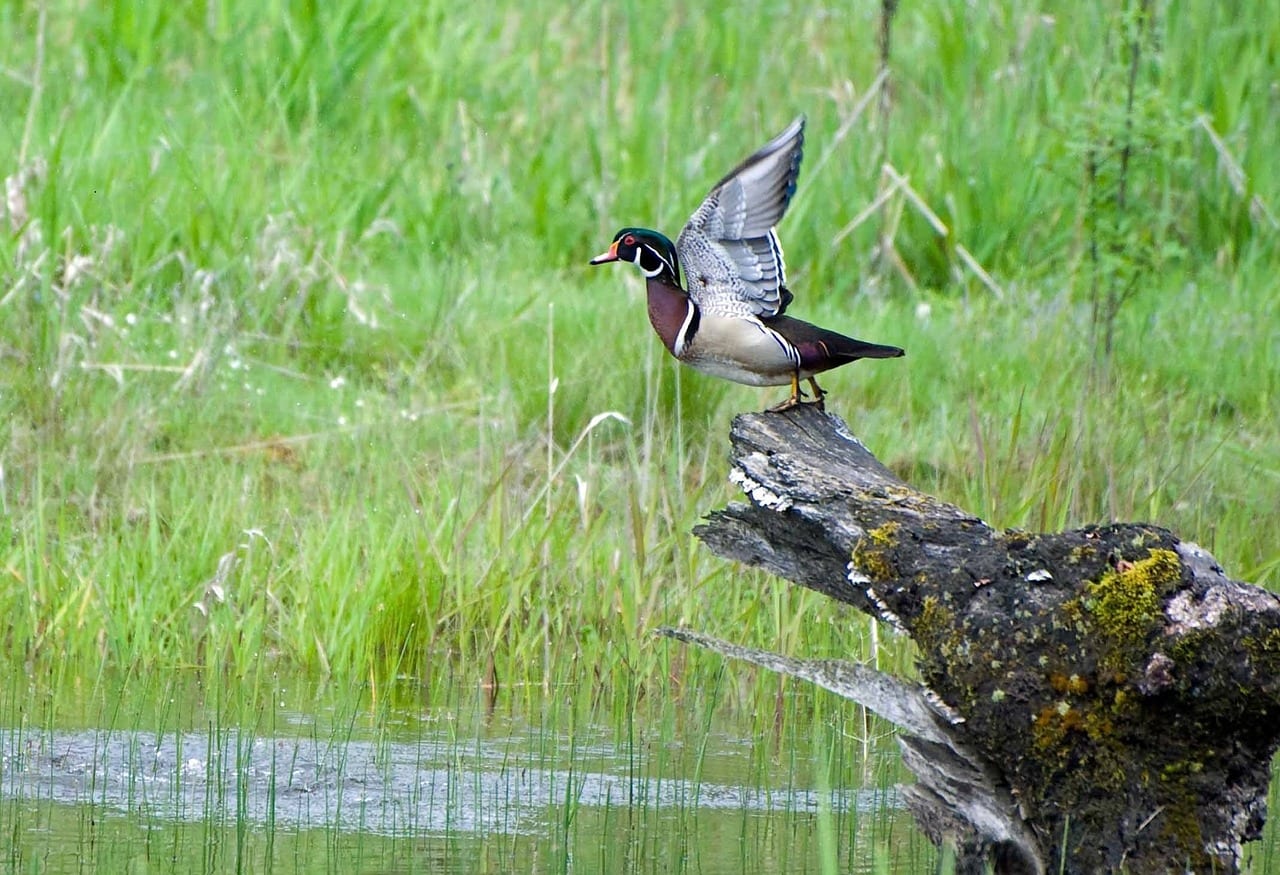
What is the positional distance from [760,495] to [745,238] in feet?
2.27

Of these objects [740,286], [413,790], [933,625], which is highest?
[740,286]

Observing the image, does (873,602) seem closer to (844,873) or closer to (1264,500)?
(844,873)

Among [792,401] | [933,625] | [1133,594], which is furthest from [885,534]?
[792,401]

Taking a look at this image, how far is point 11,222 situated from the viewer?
6871 millimetres

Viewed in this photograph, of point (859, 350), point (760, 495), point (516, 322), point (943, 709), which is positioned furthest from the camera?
point (516, 322)

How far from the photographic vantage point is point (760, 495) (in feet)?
11.2

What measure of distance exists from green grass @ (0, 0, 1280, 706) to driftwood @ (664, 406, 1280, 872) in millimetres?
1632

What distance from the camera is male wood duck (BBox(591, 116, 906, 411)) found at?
381 cm

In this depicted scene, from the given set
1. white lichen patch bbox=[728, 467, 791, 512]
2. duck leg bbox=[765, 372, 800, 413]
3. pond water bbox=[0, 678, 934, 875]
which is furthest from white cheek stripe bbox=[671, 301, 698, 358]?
pond water bbox=[0, 678, 934, 875]

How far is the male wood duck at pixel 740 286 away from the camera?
3809mm

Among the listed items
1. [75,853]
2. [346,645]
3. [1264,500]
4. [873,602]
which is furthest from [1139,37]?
[75,853]

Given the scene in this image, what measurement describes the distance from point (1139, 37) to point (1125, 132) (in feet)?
1.07

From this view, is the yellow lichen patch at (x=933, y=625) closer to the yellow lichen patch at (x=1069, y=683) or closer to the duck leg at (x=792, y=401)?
the yellow lichen patch at (x=1069, y=683)

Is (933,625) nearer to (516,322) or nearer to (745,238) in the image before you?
(745,238)
